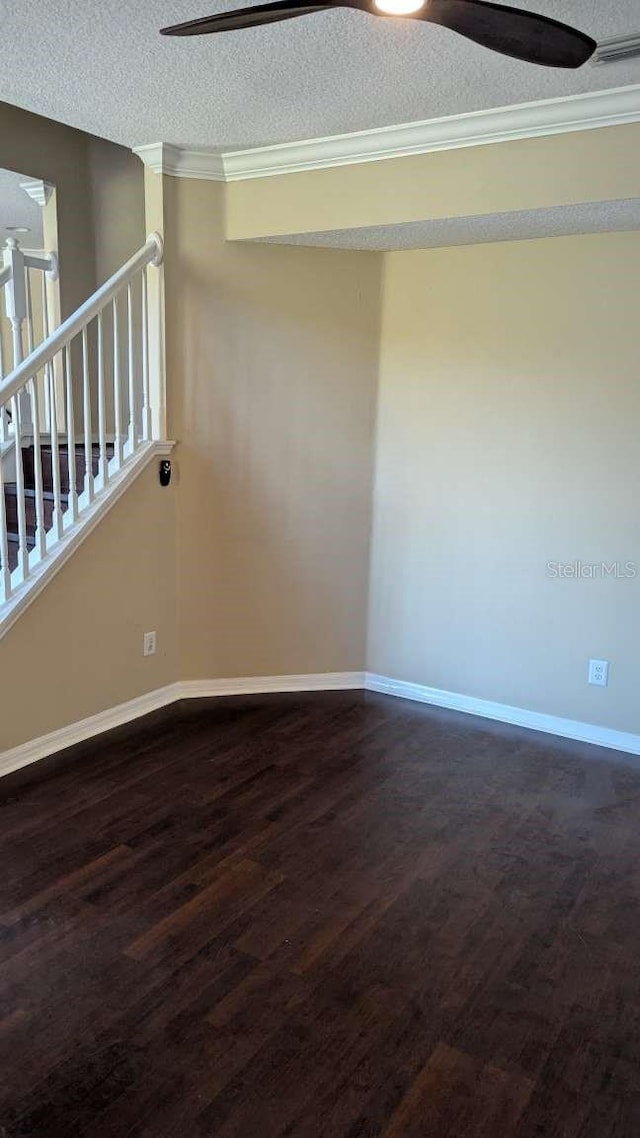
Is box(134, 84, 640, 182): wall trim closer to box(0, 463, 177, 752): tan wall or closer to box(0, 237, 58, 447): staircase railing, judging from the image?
box(0, 237, 58, 447): staircase railing

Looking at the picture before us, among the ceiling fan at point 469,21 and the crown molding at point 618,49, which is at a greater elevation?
the crown molding at point 618,49

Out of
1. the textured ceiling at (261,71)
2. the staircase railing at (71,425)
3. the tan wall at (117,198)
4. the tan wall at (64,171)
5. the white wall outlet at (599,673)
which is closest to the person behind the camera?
the textured ceiling at (261,71)

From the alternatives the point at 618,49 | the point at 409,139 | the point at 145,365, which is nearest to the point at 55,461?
the point at 145,365

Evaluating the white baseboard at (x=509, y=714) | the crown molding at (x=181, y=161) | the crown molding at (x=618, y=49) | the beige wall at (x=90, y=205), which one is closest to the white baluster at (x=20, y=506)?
the crown molding at (x=181, y=161)

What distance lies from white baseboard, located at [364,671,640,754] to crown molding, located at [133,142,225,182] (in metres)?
2.63

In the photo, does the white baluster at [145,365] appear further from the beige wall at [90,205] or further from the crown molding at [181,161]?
→ the beige wall at [90,205]

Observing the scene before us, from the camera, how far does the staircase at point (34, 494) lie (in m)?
3.41

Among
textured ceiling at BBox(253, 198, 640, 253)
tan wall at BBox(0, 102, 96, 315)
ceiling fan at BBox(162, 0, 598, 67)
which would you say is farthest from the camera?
tan wall at BBox(0, 102, 96, 315)

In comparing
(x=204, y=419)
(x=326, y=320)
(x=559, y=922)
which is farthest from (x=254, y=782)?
(x=326, y=320)

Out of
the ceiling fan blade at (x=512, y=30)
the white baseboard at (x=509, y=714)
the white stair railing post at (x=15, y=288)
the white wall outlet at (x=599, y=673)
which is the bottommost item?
the white baseboard at (x=509, y=714)

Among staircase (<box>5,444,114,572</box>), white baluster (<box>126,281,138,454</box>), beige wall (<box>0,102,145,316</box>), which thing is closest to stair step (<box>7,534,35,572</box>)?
staircase (<box>5,444,114,572</box>)

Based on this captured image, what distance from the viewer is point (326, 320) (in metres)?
3.80

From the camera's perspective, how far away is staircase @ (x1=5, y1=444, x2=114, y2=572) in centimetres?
341

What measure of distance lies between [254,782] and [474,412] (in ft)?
6.59
